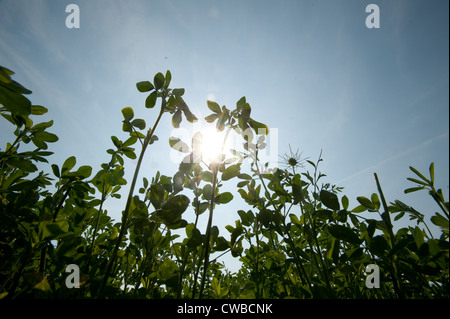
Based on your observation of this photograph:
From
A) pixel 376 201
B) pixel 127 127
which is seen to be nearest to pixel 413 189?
pixel 376 201

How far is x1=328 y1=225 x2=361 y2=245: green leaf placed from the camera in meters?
1.03

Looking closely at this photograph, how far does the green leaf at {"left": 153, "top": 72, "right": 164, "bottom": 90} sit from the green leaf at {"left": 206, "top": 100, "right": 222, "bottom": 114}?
33cm

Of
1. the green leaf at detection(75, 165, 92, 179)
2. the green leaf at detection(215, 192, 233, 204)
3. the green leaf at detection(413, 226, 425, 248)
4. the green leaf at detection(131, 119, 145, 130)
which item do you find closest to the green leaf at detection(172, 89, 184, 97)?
the green leaf at detection(131, 119, 145, 130)

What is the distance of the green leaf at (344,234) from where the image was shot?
40.6 inches

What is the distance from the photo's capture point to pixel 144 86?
4.46ft

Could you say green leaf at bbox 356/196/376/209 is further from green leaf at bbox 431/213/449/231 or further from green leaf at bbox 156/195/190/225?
green leaf at bbox 156/195/190/225

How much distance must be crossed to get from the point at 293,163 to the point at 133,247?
180 cm

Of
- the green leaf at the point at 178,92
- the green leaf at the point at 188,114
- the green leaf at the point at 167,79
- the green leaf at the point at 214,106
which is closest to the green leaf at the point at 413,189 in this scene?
the green leaf at the point at 214,106
